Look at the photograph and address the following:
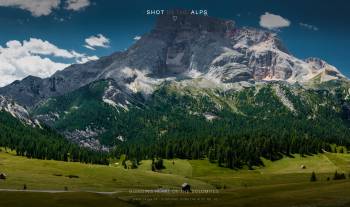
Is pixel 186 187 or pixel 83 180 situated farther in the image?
pixel 83 180

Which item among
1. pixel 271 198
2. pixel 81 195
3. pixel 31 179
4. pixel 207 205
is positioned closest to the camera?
pixel 207 205

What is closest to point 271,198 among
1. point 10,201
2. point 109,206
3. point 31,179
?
point 109,206

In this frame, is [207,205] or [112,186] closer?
[207,205]

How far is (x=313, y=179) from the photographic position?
593 feet

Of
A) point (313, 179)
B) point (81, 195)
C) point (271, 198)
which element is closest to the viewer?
point (271, 198)

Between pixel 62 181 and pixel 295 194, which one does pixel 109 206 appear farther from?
pixel 62 181

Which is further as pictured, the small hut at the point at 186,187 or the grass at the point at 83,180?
the grass at the point at 83,180

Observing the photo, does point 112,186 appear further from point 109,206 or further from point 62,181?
point 109,206

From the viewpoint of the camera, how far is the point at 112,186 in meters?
162

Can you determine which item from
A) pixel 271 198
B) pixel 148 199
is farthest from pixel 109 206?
pixel 271 198

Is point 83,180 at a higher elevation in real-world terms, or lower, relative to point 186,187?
higher

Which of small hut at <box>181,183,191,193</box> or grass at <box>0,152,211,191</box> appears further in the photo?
grass at <box>0,152,211,191</box>

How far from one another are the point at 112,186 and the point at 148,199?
163 feet

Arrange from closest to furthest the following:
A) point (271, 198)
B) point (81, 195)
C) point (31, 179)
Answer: point (271, 198)
point (81, 195)
point (31, 179)
